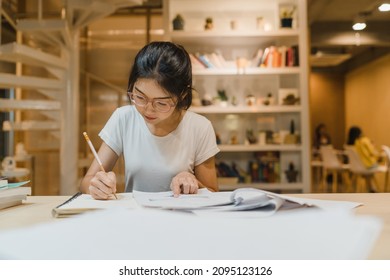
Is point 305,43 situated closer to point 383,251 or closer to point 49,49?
point 49,49

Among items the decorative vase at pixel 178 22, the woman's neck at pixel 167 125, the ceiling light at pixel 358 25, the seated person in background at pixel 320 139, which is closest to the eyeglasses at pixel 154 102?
the woman's neck at pixel 167 125

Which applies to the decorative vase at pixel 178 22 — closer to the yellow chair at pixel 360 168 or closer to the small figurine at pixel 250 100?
the small figurine at pixel 250 100

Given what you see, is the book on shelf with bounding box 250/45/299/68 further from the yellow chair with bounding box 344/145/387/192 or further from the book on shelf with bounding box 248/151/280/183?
the yellow chair with bounding box 344/145/387/192

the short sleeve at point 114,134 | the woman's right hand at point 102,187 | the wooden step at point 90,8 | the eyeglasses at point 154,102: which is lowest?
the woman's right hand at point 102,187

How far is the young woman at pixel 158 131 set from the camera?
3.31 ft

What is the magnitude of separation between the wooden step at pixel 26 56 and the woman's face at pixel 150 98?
5.03 ft

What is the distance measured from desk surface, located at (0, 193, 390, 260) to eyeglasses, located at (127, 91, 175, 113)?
30 centimetres

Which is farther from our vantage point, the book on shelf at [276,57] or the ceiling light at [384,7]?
the ceiling light at [384,7]

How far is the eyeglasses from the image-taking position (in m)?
0.99

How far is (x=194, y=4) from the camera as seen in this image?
317 centimetres

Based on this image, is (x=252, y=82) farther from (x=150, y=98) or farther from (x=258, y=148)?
(x=150, y=98)

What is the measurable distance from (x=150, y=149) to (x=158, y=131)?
64mm
